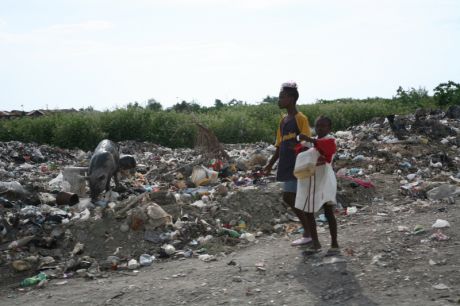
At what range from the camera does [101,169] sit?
6828 mm

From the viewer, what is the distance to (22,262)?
4895 mm

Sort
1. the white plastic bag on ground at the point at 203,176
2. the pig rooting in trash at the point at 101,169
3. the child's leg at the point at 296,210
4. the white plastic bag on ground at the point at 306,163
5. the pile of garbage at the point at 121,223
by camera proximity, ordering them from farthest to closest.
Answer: the white plastic bag on ground at the point at 203,176 → the pig rooting in trash at the point at 101,169 → the pile of garbage at the point at 121,223 → the child's leg at the point at 296,210 → the white plastic bag on ground at the point at 306,163

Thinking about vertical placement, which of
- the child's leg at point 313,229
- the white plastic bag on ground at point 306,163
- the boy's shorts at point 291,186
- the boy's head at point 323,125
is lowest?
the child's leg at point 313,229

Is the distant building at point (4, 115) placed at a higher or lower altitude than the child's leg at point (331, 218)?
higher

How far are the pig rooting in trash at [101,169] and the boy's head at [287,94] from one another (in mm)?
3298

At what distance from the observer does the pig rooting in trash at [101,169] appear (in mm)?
6734

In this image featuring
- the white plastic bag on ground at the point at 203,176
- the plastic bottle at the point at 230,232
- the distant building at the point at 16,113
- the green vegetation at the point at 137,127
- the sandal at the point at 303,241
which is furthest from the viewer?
the distant building at the point at 16,113

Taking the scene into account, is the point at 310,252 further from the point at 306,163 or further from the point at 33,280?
the point at 33,280

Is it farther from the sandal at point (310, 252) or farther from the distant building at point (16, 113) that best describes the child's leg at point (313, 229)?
the distant building at point (16, 113)

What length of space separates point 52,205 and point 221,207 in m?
2.38

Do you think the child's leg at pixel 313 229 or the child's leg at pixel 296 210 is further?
the child's leg at pixel 296 210

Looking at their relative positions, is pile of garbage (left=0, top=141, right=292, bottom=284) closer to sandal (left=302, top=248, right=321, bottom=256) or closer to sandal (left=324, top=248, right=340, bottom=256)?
sandal (left=302, top=248, right=321, bottom=256)

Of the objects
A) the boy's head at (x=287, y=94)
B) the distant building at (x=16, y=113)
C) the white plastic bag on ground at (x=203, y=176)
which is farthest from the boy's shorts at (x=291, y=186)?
the distant building at (x=16, y=113)

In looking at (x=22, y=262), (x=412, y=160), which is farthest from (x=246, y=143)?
(x=22, y=262)
